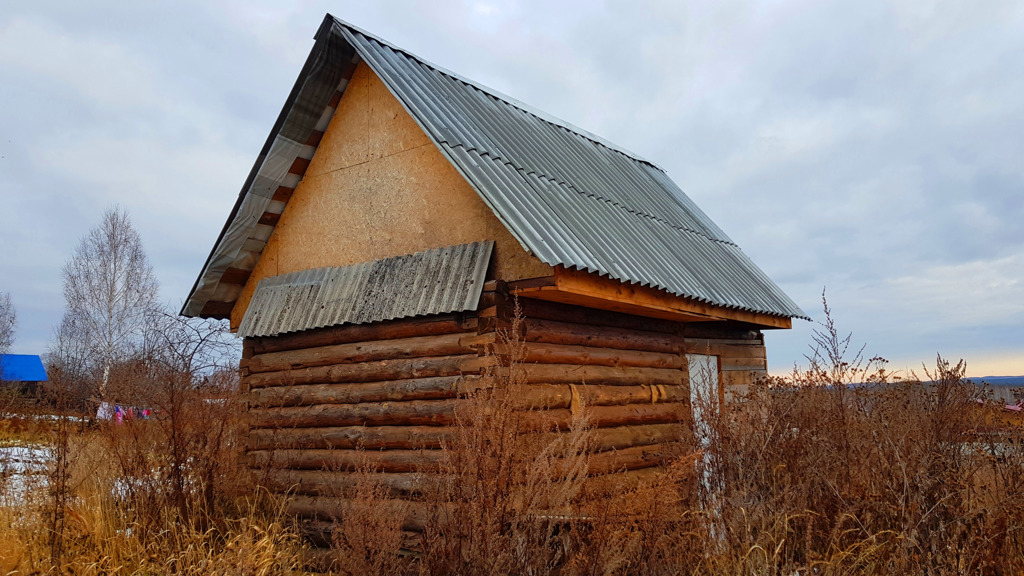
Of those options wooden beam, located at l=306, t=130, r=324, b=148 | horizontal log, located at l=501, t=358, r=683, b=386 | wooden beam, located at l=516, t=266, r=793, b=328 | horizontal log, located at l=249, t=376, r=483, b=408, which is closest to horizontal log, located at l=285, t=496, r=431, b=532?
horizontal log, located at l=249, t=376, r=483, b=408

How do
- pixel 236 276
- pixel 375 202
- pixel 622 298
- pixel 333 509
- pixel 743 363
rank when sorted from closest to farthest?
pixel 622 298, pixel 333 509, pixel 375 202, pixel 236 276, pixel 743 363

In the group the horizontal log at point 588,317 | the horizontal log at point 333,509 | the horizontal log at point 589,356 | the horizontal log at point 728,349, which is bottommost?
the horizontal log at point 333,509

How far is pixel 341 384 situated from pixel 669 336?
450cm

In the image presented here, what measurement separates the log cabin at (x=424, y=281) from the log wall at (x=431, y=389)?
0.03m

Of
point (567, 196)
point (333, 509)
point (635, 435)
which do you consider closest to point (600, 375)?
point (635, 435)

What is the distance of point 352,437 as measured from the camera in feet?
27.2

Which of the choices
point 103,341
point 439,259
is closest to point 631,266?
point 439,259

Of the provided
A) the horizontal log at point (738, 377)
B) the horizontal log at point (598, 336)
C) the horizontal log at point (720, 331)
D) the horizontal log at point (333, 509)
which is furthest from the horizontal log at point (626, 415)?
the horizontal log at point (738, 377)

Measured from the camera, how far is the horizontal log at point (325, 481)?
7.49m

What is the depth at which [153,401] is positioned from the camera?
271 inches

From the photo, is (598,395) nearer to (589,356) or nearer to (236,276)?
(589,356)

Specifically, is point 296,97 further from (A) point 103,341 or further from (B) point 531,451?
(A) point 103,341

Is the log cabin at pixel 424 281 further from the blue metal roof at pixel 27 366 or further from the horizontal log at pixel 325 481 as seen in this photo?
the blue metal roof at pixel 27 366

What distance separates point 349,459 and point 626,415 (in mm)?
3327
